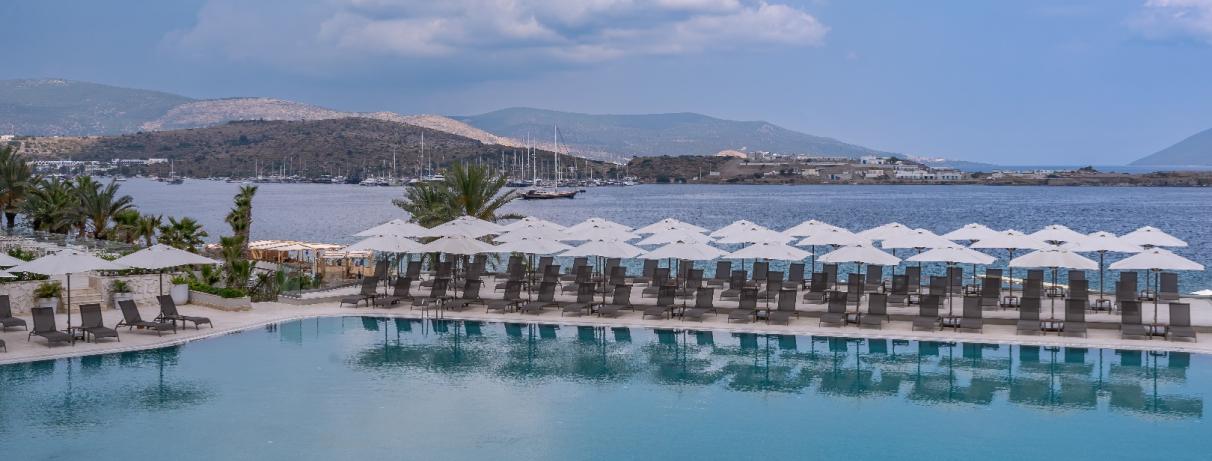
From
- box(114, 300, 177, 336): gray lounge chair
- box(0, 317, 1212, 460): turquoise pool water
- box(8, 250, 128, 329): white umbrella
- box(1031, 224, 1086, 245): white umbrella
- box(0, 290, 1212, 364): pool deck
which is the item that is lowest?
box(0, 317, 1212, 460): turquoise pool water

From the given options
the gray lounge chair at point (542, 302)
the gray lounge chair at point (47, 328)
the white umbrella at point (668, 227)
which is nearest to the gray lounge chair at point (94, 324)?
the gray lounge chair at point (47, 328)

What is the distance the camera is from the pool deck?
53.3 ft

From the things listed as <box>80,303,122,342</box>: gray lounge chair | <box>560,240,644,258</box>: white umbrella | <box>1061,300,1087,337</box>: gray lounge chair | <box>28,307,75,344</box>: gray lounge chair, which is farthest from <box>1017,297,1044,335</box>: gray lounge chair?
<box>28,307,75,344</box>: gray lounge chair

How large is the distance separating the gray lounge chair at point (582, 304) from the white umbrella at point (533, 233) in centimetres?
247

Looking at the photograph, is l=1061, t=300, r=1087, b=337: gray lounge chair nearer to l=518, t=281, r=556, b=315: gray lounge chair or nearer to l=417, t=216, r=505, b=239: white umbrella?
l=518, t=281, r=556, b=315: gray lounge chair

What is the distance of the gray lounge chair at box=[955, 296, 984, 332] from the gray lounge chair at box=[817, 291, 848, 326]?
1.92 metres

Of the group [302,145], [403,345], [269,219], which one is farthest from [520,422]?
[302,145]

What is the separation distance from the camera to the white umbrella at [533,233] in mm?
22406

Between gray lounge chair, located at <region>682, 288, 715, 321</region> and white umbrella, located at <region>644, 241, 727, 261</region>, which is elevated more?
white umbrella, located at <region>644, 241, 727, 261</region>

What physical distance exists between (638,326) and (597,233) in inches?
164

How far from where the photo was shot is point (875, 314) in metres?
18.3

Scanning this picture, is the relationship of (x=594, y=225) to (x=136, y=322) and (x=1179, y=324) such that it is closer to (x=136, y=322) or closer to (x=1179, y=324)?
(x=136, y=322)

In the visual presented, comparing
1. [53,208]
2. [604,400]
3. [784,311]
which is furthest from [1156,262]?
[53,208]

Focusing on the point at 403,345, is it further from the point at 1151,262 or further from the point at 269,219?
the point at 269,219
